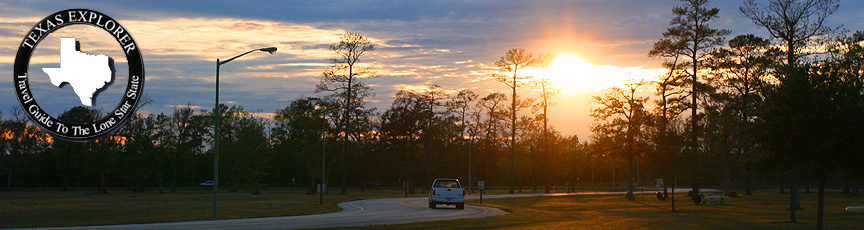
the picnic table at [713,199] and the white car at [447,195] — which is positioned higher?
the white car at [447,195]

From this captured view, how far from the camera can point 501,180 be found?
124938 mm

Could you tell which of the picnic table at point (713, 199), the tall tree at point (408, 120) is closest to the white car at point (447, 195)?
the picnic table at point (713, 199)

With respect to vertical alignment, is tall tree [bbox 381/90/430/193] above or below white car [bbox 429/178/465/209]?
above

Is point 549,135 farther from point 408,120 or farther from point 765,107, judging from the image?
point 765,107

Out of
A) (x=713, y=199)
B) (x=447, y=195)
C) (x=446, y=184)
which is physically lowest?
(x=713, y=199)

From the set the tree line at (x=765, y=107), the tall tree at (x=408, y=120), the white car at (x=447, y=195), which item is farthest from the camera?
the tall tree at (x=408, y=120)

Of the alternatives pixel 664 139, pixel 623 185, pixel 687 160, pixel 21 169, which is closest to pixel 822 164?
pixel 664 139

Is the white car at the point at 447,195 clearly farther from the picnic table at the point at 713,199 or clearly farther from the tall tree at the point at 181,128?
the tall tree at the point at 181,128

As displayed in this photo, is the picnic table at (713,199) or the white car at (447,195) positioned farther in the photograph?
the picnic table at (713,199)

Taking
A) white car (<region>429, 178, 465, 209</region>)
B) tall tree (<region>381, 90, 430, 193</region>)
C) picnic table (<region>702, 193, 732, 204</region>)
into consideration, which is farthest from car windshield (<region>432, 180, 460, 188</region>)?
tall tree (<region>381, 90, 430, 193</region>)

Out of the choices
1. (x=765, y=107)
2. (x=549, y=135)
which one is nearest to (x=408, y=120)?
(x=549, y=135)

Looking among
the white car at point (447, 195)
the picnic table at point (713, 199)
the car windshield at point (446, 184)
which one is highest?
the car windshield at point (446, 184)

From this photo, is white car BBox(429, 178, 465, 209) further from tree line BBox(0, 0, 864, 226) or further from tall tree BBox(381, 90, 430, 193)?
tall tree BBox(381, 90, 430, 193)

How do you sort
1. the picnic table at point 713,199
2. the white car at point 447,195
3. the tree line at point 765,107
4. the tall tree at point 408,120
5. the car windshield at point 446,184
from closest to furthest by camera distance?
the tree line at point 765,107
the white car at point 447,195
the car windshield at point 446,184
the picnic table at point 713,199
the tall tree at point 408,120
